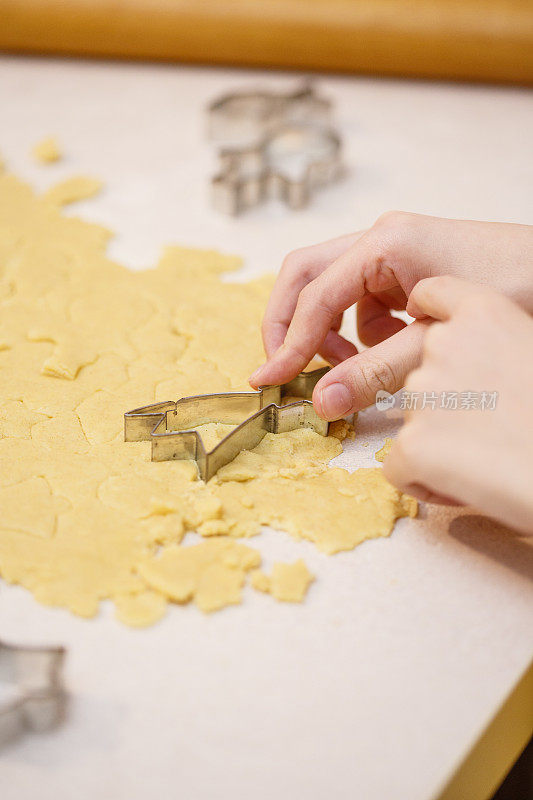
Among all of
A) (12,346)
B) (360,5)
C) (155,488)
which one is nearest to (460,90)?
(360,5)

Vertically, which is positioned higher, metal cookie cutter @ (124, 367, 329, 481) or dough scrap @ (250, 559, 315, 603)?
metal cookie cutter @ (124, 367, 329, 481)

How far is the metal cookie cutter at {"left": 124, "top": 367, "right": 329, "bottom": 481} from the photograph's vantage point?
31.5 inches

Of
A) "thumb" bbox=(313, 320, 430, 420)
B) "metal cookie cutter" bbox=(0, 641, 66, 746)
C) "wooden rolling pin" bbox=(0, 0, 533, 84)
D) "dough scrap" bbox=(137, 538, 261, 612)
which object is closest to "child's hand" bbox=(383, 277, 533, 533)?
"thumb" bbox=(313, 320, 430, 420)

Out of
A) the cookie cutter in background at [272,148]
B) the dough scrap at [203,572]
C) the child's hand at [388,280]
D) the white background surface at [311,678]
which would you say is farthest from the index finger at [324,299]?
the cookie cutter in background at [272,148]

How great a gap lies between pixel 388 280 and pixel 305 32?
3.61ft

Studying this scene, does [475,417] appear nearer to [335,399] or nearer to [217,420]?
[335,399]

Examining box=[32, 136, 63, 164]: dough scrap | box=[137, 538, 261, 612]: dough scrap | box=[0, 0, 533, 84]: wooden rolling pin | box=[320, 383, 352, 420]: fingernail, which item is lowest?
box=[137, 538, 261, 612]: dough scrap

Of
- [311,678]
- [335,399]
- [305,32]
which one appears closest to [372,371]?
[335,399]

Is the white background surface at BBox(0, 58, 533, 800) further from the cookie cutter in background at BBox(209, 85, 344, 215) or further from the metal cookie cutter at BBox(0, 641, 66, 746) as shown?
the cookie cutter in background at BBox(209, 85, 344, 215)

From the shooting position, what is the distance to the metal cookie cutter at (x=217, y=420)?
31.5 inches

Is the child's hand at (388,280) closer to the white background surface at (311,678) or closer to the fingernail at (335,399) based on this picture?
the fingernail at (335,399)

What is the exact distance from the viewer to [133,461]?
0.82 meters

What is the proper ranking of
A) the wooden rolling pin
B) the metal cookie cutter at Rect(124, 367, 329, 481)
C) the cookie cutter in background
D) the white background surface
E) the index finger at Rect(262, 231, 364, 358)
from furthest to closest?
the wooden rolling pin < the cookie cutter in background < the index finger at Rect(262, 231, 364, 358) < the metal cookie cutter at Rect(124, 367, 329, 481) < the white background surface

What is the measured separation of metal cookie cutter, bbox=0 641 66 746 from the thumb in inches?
14.2
